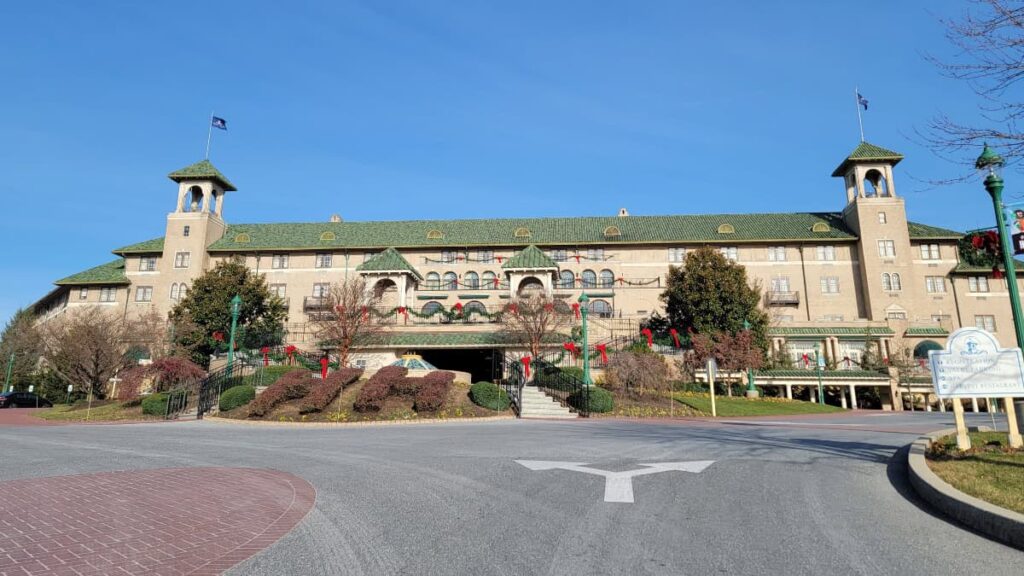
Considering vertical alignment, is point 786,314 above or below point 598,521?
above

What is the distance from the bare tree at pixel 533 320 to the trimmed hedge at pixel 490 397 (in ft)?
26.6

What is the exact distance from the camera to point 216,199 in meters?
52.4

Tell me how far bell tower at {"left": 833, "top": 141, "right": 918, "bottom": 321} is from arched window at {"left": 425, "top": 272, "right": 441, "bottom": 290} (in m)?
36.9

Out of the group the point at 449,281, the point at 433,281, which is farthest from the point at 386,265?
the point at 433,281

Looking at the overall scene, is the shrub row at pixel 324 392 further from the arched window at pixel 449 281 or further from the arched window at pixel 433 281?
the arched window at pixel 433 281

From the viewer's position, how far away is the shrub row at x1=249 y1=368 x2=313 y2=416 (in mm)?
19188

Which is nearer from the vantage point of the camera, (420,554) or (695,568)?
(695,568)

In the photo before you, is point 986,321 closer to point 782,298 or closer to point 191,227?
point 782,298

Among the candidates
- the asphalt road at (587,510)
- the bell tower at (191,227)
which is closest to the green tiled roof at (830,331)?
the asphalt road at (587,510)

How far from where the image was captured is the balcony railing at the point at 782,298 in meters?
45.2

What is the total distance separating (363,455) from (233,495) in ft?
10.8

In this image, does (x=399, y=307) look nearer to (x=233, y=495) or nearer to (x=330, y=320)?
(x=330, y=320)

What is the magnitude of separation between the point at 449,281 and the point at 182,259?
24.8 meters

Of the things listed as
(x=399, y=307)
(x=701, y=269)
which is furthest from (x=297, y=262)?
(x=701, y=269)
